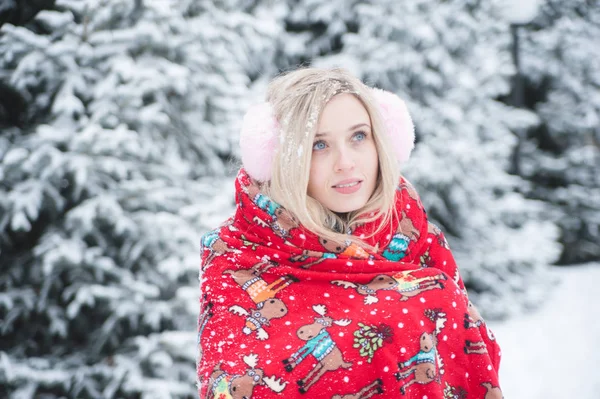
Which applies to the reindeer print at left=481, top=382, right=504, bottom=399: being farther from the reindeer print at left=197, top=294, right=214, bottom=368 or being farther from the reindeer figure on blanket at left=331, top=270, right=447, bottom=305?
the reindeer print at left=197, top=294, right=214, bottom=368

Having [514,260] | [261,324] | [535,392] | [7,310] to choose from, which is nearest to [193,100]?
[7,310]

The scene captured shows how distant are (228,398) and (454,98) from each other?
432 cm

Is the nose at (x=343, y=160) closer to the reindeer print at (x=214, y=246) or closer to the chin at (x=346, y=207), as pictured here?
the chin at (x=346, y=207)

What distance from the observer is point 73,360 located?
9.68 feet

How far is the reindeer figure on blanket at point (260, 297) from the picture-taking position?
4.35 feet

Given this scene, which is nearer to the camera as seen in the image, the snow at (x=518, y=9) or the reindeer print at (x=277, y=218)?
the reindeer print at (x=277, y=218)

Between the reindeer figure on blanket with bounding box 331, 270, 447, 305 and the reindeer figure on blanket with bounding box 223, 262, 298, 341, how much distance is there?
157mm

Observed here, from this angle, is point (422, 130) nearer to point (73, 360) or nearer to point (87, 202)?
point (87, 202)

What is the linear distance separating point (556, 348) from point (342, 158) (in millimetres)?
3874

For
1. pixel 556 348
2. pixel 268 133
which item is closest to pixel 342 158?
pixel 268 133

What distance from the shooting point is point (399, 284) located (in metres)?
1.38

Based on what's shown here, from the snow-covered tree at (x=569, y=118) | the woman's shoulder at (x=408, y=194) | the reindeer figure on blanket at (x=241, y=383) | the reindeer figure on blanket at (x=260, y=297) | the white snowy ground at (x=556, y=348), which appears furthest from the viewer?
the snow-covered tree at (x=569, y=118)

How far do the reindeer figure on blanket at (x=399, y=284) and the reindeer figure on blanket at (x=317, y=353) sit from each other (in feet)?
0.34

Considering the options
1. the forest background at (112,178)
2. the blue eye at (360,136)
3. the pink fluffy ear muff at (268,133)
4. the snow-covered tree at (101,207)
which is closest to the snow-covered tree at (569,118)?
the forest background at (112,178)
